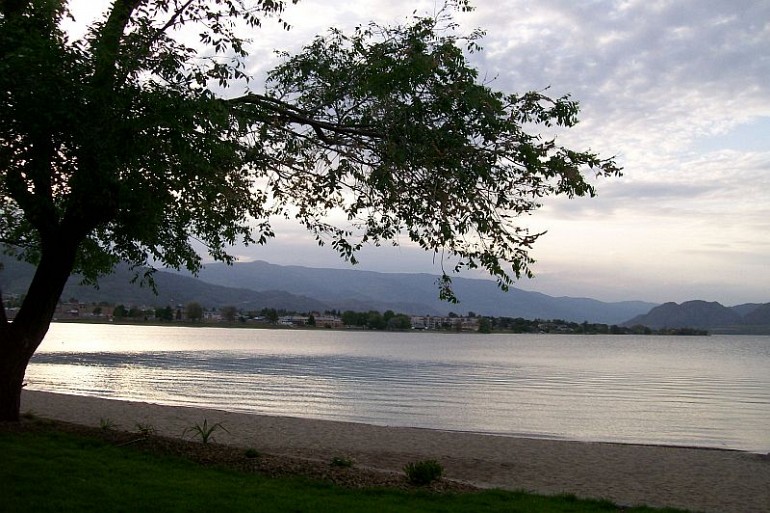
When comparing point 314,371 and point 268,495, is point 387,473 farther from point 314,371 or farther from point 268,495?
point 314,371

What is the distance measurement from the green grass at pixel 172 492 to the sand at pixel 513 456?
8.33 feet

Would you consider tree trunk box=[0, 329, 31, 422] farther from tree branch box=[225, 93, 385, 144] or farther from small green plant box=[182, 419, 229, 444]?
tree branch box=[225, 93, 385, 144]

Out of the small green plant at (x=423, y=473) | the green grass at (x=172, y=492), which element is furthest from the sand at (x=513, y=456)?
the green grass at (x=172, y=492)

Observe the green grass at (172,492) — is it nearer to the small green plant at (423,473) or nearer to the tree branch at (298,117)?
the small green plant at (423,473)

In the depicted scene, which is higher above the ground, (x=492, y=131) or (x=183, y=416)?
(x=492, y=131)

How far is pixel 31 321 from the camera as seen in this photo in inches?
479

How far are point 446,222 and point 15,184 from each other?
5.76 m

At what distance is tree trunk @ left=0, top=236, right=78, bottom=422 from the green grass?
5.18 ft

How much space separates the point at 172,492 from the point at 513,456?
33.1 ft

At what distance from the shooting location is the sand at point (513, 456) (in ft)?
41.0

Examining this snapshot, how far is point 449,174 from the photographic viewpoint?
30.2 feet

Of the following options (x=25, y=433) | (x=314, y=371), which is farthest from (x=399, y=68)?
(x=314, y=371)

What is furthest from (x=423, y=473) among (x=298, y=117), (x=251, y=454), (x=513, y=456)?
(x=513, y=456)

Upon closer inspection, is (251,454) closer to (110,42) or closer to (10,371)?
(10,371)
